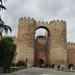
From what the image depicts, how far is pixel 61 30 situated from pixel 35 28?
5.18 meters

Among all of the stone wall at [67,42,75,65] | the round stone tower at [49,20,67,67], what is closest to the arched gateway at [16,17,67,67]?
the round stone tower at [49,20,67,67]

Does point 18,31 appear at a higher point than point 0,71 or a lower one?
higher

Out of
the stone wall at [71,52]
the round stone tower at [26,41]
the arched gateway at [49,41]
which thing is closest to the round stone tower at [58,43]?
the arched gateway at [49,41]

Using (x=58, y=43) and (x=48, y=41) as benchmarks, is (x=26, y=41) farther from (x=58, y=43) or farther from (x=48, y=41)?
(x=58, y=43)

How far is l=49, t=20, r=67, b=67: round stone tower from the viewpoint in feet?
183

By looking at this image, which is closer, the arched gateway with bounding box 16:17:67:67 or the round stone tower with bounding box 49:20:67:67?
the arched gateway with bounding box 16:17:67:67

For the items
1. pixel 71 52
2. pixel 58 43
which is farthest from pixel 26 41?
pixel 71 52

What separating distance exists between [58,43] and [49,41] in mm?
2201

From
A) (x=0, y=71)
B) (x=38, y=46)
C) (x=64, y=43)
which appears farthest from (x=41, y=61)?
(x=0, y=71)

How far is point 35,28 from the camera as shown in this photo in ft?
188

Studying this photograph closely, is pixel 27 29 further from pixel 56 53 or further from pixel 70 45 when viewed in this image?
pixel 70 45

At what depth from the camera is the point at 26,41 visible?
Result: 55344mm

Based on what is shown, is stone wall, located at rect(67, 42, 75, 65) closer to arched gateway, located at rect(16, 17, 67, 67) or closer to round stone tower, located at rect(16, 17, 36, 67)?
arched gateway, located at rect(16, 17, 67, 67)

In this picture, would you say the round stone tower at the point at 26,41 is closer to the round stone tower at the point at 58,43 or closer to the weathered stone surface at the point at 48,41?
the weathered stone surface at the point at 48,41
